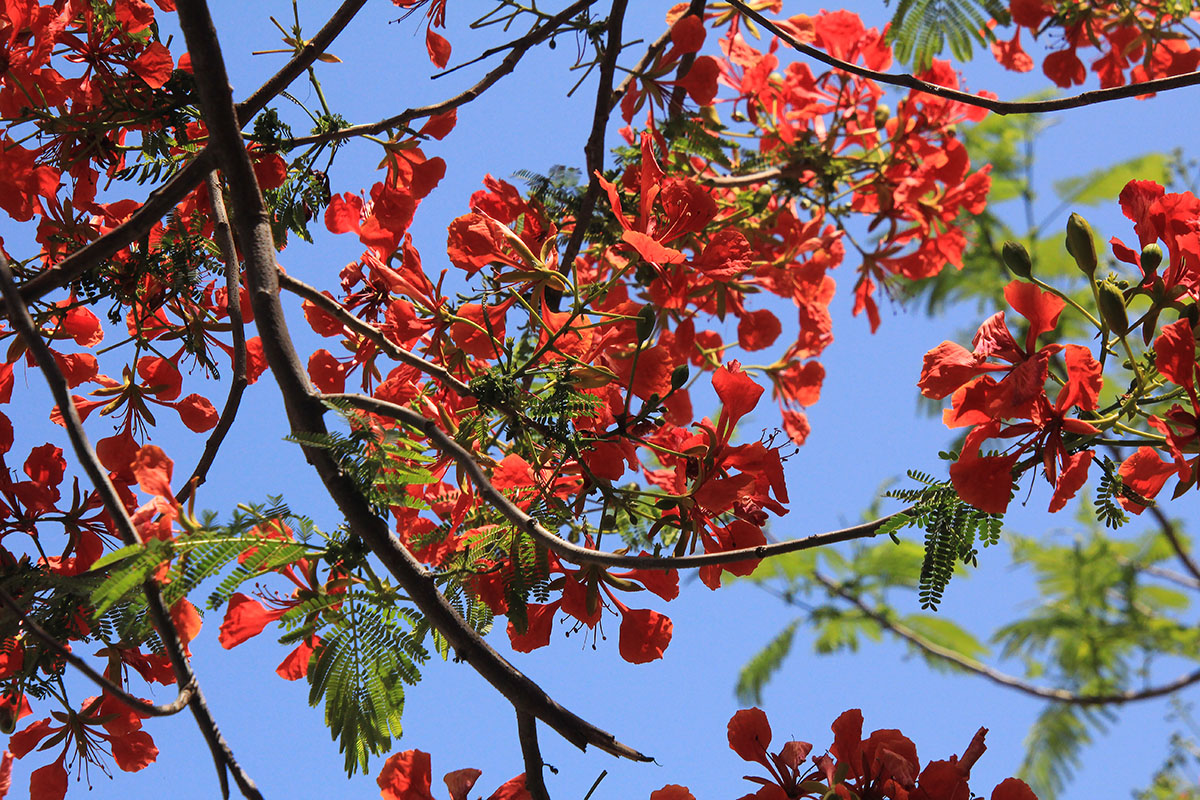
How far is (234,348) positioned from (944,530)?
1.46 metres

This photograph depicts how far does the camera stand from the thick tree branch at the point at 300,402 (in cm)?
151

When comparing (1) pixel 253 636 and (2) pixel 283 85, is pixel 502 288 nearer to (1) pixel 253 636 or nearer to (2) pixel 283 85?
(2) pixel 283 85

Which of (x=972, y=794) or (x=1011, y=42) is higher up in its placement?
(x=1011, y=42)

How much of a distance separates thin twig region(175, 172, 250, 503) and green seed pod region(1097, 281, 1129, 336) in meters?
1.51

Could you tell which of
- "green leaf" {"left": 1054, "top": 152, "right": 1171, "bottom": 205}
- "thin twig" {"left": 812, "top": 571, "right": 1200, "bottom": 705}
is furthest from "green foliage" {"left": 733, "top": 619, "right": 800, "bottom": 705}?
"green leaf" {"left": 1054, "top": 152, "right": 1171, "bottom": 205}

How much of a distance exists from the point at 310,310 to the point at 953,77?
8.95 ft

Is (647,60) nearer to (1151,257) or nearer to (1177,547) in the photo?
(1151,257)

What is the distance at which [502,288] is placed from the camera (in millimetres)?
1898

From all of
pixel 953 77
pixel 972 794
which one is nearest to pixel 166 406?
pixel 972 794

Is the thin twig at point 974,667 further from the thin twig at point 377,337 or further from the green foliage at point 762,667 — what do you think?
the thin twig at point 377,337

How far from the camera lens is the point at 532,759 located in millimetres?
1651

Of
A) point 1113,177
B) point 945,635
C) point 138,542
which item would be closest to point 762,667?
point 945,635

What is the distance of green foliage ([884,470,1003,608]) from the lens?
1.46m

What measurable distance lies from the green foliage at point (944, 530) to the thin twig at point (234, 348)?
49.9 inches
